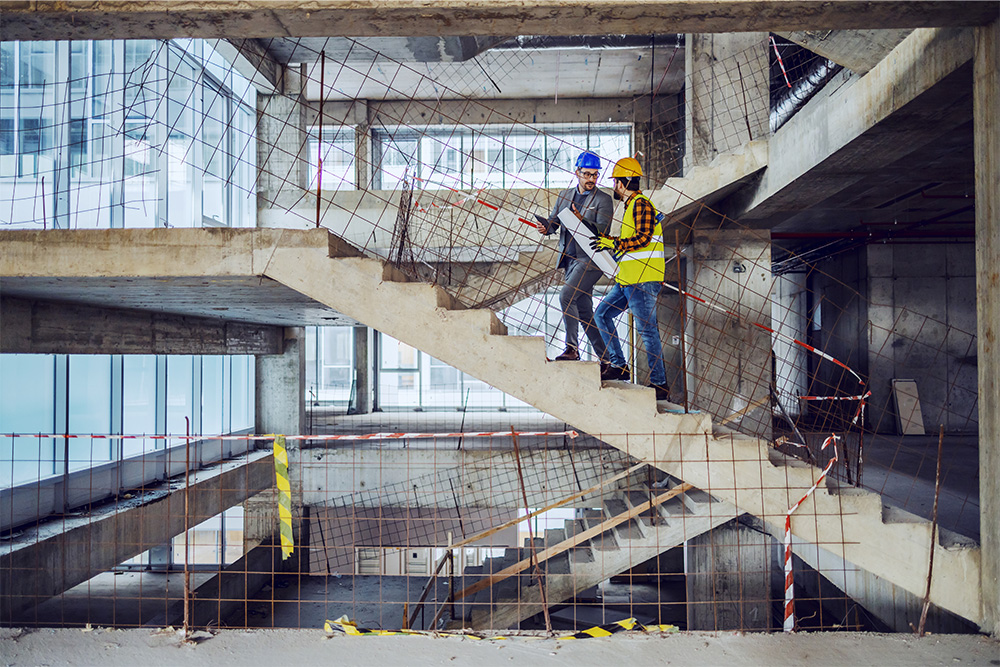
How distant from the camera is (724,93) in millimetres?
9016

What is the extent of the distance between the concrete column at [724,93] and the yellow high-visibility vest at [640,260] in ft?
12.6

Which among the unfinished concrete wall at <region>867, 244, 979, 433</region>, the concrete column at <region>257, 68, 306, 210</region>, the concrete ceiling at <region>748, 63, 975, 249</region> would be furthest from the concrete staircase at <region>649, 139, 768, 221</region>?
the concrete column at <region>257, 68, 306, 210</region>

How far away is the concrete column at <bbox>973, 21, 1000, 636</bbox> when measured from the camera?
13.0ft

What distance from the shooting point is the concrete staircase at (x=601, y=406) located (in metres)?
5.11

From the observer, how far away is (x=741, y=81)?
8.80 m

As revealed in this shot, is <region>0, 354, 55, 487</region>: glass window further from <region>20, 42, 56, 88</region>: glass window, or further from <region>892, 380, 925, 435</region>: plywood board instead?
<region>892, 380, 925, 435</region>: plywood board

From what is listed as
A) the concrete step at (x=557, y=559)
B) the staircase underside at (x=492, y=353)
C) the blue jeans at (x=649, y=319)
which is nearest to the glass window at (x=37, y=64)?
the staircase underside at (x=492, y=353)

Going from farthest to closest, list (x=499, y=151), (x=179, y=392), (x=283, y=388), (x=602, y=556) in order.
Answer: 1. (x=499, y=151)
2. (x=283, y=388)
3. (x=179, y=392)
4. (x=602, y=556)

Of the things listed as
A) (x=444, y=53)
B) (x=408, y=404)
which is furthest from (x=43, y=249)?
(x=408, y=404)

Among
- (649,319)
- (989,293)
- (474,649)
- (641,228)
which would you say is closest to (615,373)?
(649,319)

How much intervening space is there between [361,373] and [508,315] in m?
8.87

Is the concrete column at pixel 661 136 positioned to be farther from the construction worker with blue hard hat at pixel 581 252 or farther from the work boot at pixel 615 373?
the work boot at pixel 615 373

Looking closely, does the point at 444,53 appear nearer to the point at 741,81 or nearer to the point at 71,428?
the point at 741,81

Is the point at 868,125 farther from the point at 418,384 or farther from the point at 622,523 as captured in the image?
the point at 418,384
